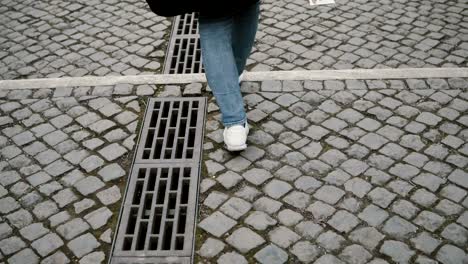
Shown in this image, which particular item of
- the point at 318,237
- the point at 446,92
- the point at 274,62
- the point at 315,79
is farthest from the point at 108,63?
the point at 446,92

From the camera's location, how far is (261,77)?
4.02 meters

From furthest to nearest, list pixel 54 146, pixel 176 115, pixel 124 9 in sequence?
pixel 124 9 < pixel 176 115 < pixel 54 146

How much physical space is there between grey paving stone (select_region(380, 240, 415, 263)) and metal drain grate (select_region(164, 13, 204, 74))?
225 cm

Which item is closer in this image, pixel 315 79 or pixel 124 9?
pixel 315 79

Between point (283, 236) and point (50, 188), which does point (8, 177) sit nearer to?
point (50, 188)

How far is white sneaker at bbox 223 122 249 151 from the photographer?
322 cm

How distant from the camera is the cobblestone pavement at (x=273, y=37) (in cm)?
419

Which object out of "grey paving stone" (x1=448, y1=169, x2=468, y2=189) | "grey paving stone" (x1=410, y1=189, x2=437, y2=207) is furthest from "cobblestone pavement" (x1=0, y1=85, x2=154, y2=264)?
"grey paving stone" (x1=448, y1=169, x2=468, y2=189)

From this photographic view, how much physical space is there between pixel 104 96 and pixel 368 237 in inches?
93.5

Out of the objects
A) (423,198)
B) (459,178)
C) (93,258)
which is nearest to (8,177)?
(93,258)

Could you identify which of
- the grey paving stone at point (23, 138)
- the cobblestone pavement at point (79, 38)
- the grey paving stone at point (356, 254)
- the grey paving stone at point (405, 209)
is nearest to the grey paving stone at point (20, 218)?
the grey paving stone at point (23, 138)

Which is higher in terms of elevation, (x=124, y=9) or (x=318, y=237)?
(x=124, y=9)

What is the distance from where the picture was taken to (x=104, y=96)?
3.89m

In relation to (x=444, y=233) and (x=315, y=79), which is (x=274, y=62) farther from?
(x=444, y=233)
